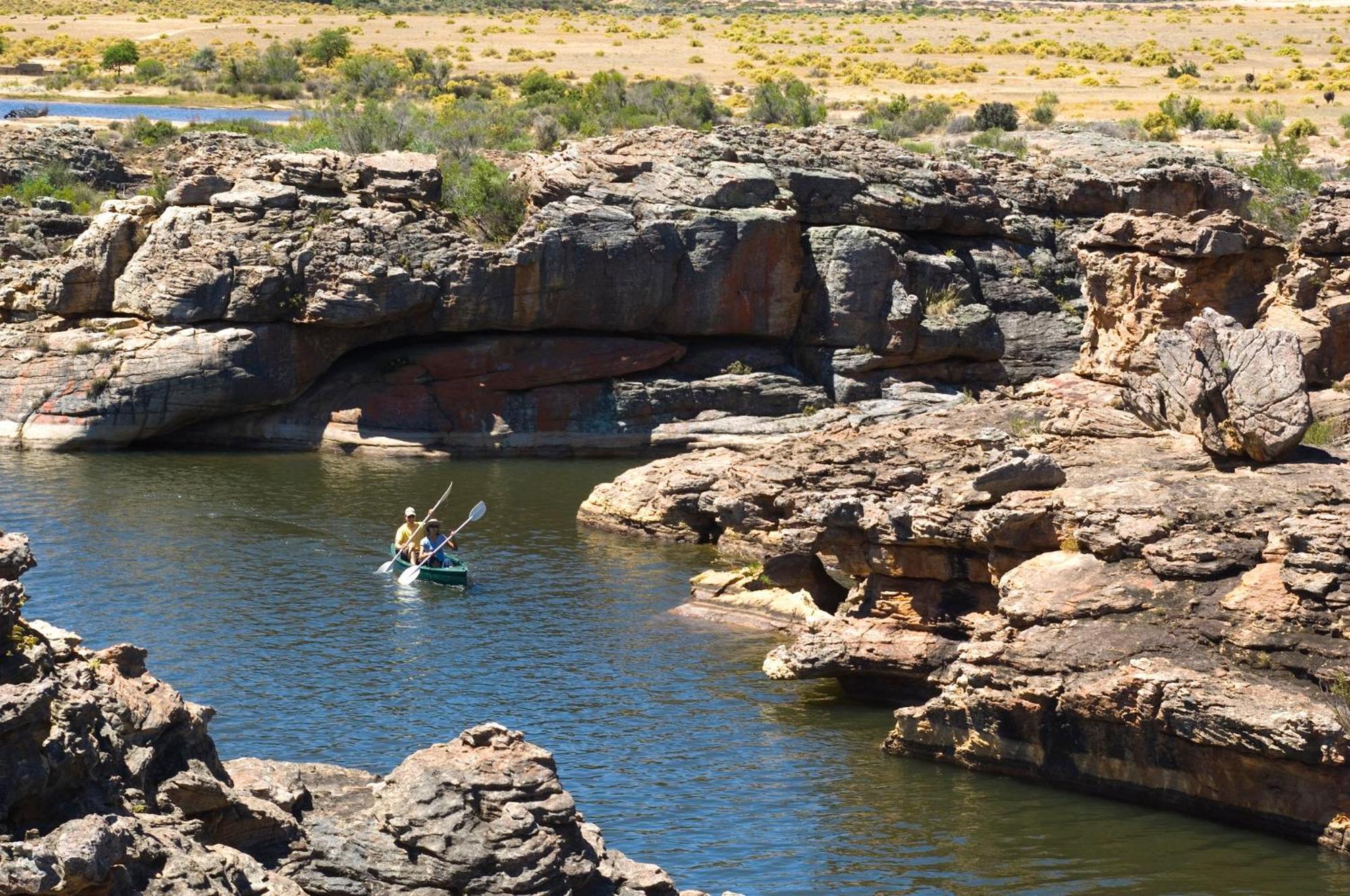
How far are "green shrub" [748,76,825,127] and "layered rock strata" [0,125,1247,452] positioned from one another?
74.3 ft

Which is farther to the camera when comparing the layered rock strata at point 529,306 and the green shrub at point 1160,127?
the green shrub at point 1160,127

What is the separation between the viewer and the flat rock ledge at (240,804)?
12516mm

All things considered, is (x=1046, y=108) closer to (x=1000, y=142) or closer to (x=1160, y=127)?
(x=1160, y=127)

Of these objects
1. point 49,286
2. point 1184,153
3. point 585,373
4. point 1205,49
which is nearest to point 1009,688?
point 585,373

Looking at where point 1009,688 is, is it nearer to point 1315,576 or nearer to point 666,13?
point 1315,576

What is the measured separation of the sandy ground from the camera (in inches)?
3797

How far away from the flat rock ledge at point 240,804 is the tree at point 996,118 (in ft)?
223

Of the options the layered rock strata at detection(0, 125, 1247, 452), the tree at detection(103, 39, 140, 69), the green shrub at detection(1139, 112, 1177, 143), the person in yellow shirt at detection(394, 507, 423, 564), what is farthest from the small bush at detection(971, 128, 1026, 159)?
the tree at detection(103, 39, 140, 69)

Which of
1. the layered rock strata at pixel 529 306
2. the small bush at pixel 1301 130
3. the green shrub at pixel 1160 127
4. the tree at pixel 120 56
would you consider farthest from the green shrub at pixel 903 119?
the tree at pixel 120 56

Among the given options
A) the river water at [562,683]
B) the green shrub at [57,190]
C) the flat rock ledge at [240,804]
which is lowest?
the river water at [562,683]

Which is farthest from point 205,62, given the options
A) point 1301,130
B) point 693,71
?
point 1301,130

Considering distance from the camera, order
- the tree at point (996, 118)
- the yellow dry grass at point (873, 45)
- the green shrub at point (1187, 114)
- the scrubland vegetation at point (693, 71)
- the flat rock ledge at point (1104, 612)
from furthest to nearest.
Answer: the yellow dry grass at point (873, 45) < the green shrub at point (1187, 114) < the tree at point (996, 118) < the scrubland vegetation at point (693, 71) < the flat rock ledge at point (1104, 612)

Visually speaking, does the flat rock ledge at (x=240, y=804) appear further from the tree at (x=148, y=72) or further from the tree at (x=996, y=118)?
the tree at (x=148, y=72)

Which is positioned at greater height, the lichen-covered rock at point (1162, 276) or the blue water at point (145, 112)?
the blue water at point (145, 112)
